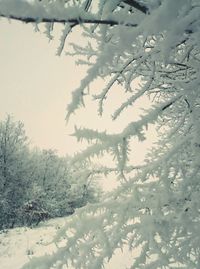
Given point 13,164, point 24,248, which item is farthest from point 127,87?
point 13,164

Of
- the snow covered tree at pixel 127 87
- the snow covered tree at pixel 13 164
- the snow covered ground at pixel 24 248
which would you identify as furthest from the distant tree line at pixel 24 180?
the snow covered tree at pixel 127 87

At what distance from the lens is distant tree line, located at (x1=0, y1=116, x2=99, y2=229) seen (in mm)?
20984

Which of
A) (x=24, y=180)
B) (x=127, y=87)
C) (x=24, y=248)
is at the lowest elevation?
(x=24, y=180)

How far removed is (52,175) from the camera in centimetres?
2725

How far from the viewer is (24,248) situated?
381 inches

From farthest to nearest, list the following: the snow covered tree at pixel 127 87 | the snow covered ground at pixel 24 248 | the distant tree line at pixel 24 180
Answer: the distant tree line at pixel 24 180 → the snow covered ground at pixel 24 248 → the snow covered tree at pixel 127 87

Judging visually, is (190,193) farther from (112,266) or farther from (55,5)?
(112,266)

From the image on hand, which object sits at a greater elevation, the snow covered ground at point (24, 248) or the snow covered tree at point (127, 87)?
the snow covered tree at point (127, 87)

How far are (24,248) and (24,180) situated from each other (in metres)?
14.4

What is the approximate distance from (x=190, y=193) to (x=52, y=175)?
2523cm

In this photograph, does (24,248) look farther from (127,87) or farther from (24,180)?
(24,180)

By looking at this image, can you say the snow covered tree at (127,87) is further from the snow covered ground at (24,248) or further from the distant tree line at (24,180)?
the distant tree line at (24,180)

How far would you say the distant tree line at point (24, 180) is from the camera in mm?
20984

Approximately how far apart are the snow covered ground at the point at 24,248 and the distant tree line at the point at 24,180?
615cm
